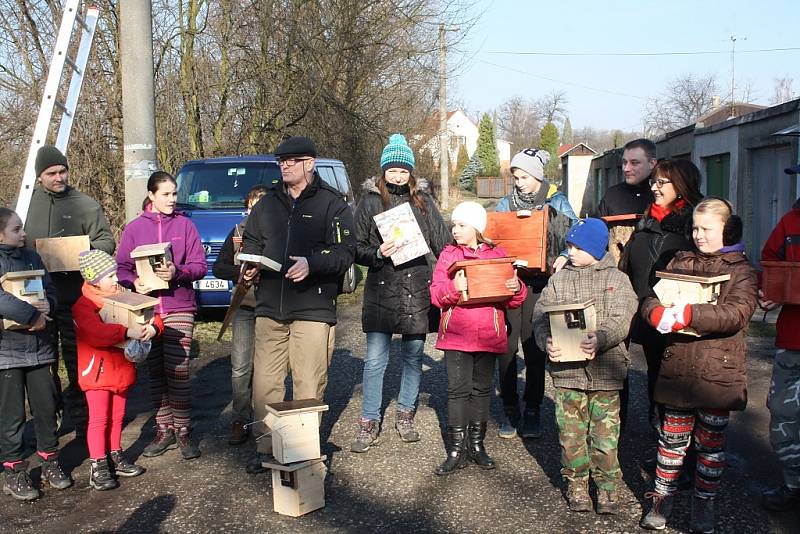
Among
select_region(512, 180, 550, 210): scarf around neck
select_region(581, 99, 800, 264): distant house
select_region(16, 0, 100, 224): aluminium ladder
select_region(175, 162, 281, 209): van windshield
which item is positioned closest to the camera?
select_region(512, 180, 550, 210): scarf around neck

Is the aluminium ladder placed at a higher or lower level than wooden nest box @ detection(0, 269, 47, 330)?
higher

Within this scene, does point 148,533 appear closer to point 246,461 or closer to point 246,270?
point 246,461

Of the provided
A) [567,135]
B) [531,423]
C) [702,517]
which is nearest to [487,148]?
[567,135]

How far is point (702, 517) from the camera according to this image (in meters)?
4.41

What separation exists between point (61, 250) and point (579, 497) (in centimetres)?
402

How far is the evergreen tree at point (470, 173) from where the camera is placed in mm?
76500

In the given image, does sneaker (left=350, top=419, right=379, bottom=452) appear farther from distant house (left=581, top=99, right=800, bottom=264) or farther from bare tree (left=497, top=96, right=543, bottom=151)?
bare tree (left=497, top=96, right=543, bottom=151)

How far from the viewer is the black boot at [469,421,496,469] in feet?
18.2

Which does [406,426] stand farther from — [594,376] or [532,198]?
[532,198]

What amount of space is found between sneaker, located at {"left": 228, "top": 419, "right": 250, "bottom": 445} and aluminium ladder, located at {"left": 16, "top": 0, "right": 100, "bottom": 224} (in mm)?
2325

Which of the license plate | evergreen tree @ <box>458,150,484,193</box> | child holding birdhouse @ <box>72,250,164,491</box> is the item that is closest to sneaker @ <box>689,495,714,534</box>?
child holding birdhouse @ <box>72,250,164,491</box>

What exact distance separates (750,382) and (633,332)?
3066mm

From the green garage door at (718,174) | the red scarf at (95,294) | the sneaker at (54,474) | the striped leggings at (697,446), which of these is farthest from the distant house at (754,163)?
the sneaker at (54,474)

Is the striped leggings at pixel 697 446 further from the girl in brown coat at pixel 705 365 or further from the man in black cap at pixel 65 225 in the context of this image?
the man in black cap at pixel 65 225
